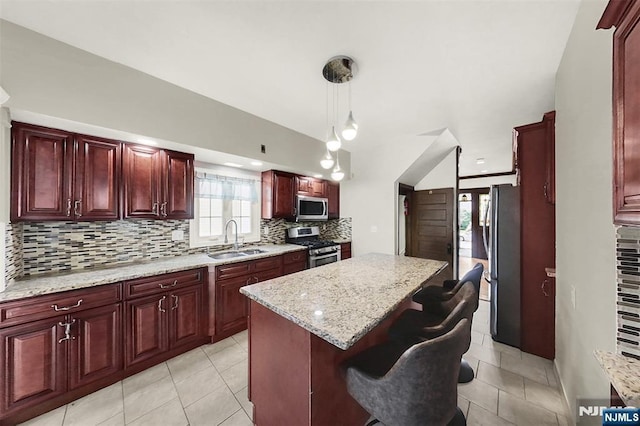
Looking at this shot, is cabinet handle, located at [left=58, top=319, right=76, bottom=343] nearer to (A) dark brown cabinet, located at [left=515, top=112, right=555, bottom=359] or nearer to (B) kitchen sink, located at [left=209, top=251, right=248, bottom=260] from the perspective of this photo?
(B) kitchen sink, located at [left=209, top=251, right=248, bottom=260]

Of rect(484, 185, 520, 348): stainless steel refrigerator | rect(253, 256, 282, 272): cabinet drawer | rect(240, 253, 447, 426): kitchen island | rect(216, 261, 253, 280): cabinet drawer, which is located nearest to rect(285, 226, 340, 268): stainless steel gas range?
rect(253, 256, 282, 272): cabinet drawer

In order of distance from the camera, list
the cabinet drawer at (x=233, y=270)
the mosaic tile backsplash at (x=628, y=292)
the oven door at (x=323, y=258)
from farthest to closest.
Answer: the oven door at (x=323, y=258), the cabinet drawer at (x=233, y=270), the mosaic tile backsplash at (x=628, y=292)

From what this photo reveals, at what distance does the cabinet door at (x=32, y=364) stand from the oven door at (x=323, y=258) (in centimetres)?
274

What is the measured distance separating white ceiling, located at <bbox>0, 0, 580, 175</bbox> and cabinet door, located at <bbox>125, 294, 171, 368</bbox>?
2163mm

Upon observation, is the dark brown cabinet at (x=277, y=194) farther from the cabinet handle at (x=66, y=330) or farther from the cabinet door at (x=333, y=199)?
the cabinet handle at (x=66, y=330)

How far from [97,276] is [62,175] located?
2.89ft

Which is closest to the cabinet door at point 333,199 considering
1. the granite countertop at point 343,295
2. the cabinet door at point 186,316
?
the granite countertop at point 343,295

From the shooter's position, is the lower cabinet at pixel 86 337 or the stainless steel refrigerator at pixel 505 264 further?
the stainless steel refrigerator at pixel 505 264

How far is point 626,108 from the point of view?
0.75m

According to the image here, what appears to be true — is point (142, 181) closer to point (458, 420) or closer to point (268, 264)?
point (268, 264)

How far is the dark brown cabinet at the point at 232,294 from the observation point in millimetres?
2660

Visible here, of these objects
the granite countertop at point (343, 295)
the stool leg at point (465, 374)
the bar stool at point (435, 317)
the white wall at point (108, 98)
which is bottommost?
the stool leg at point (465, 374)

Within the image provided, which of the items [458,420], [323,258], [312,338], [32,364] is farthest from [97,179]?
[458,420]

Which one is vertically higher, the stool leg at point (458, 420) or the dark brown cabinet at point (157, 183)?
the dark brown cabinet at point (157, 183)
